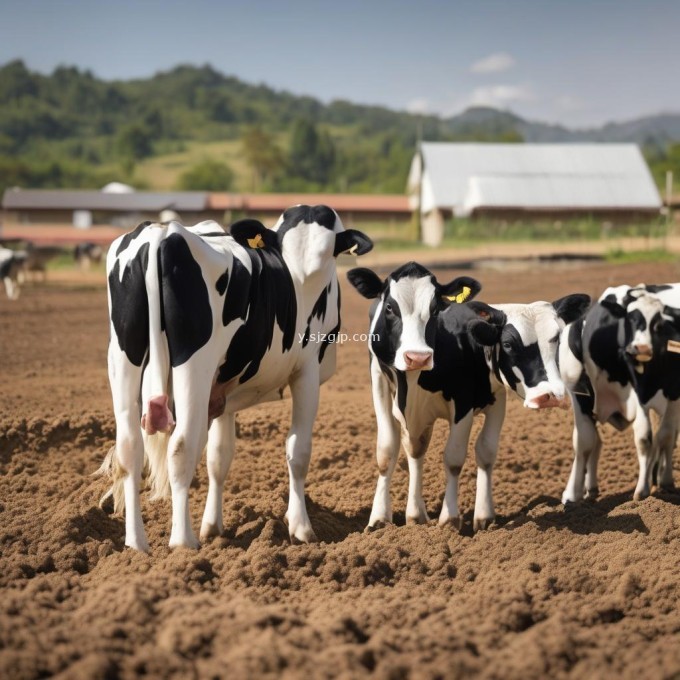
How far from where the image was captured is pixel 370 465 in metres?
8.54

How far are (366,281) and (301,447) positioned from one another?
1.28m

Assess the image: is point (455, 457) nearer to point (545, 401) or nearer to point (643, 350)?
point (545, 401)

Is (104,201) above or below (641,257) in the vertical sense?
above

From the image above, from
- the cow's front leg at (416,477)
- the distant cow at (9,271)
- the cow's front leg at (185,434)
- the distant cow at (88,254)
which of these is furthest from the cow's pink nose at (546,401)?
the distant cow at (88,254)

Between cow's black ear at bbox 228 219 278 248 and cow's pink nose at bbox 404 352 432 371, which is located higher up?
cow's black ear at bbox 228 219 278 248

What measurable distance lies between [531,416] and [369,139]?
552 feet

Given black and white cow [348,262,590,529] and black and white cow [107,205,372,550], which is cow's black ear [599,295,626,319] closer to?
black and white cow [348,262,590,529]

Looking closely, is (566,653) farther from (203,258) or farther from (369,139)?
(369,139)

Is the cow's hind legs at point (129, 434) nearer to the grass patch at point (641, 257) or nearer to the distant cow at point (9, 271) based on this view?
the distant cow at point (9, 271)

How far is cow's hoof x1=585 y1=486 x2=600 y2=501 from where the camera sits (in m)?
8.05

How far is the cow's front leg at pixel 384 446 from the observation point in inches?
285

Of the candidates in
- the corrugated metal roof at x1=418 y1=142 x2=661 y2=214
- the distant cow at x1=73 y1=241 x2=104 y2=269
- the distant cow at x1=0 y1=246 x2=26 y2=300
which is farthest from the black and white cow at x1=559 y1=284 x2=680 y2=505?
the corrugated metal roof at x1=418 y1=142 x2=661 y2=214

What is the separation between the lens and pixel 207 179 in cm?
9912

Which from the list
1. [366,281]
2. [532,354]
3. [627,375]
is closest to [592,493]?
[627,375]
